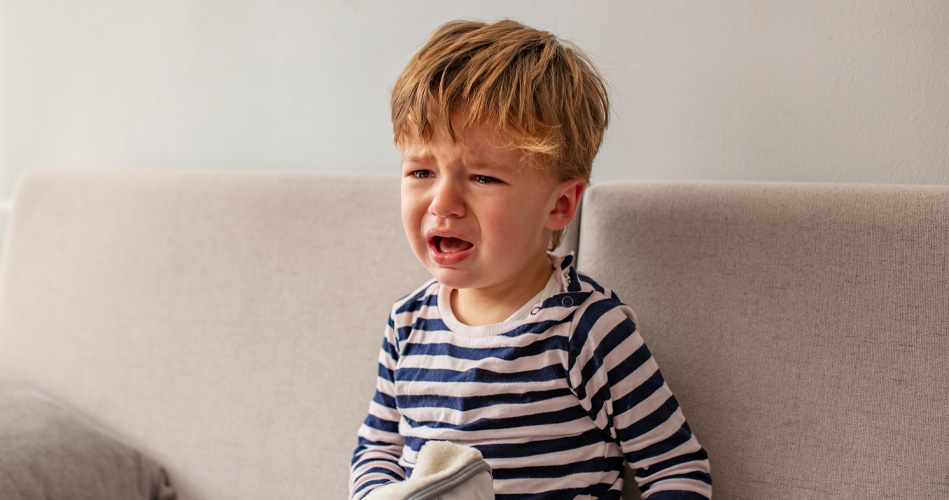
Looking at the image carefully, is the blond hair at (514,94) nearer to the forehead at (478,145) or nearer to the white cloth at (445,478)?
the forehead at (478,145)

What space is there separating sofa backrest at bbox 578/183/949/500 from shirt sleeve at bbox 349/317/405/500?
12.2 inches

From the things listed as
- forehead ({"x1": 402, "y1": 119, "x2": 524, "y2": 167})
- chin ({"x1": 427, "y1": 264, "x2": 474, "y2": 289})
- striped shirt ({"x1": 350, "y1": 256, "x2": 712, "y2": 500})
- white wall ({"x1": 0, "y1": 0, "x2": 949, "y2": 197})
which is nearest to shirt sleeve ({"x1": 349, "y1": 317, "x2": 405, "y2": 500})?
striped shirt ({"x1": 350, "y1": 256, "x2": 712, "y2": 500})

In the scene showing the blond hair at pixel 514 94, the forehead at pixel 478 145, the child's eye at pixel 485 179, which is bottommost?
the child's eye at pixel 485 179

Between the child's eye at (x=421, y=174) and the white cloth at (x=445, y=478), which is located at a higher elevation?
the child's eye at (x=421, y=174)

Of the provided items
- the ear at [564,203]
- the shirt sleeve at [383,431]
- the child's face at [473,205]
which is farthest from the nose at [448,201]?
the shirt sleeve at [383,431]

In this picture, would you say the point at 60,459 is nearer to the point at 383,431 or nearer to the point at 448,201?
the point at 383,431

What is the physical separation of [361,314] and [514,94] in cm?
48

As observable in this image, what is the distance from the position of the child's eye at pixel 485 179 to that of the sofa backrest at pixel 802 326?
22 centimetres

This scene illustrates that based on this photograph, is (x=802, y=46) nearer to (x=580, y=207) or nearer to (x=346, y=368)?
(x=580, y=207)

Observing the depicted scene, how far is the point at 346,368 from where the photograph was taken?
111 centimetres

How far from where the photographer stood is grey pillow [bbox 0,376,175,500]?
1015mm

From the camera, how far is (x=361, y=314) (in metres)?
1.11

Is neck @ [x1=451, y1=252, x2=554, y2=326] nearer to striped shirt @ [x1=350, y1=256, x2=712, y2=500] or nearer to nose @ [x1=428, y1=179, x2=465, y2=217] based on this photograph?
striped shirt @ [x1=350, y1=256, x2=712, y2=500]

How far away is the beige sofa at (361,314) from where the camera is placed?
0.79m
